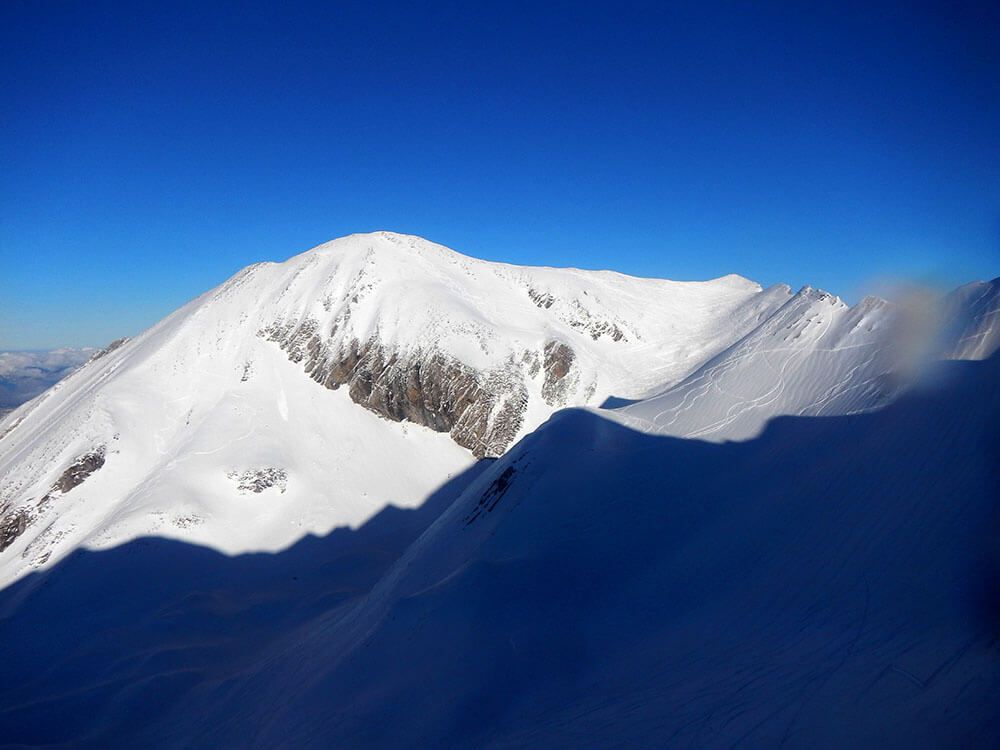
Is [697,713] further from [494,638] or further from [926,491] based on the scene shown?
[926,491]

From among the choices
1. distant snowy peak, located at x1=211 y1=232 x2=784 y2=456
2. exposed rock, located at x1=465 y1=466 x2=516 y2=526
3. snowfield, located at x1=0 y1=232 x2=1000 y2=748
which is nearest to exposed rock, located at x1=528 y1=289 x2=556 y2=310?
distant snowy peak, located at x1=211 y1=232 x2=784 y2=456

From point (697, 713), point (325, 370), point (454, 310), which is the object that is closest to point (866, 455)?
point (697, 713)

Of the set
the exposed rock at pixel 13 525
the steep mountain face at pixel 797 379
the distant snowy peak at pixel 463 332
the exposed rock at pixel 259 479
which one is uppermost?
the distant snowy peak at pixel 463 332

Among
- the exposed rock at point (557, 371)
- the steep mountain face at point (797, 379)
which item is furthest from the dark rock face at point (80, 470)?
the steep mountain face at point (797, 379)

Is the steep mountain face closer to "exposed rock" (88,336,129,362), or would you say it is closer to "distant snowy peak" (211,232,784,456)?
"distant snowy peak" (211,232,784,456)

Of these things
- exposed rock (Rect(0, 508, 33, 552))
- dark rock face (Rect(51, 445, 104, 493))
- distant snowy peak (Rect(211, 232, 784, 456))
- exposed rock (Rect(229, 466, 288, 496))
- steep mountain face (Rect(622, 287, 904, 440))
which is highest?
distant snowy peak (Rect(211, 232, 784, 456))

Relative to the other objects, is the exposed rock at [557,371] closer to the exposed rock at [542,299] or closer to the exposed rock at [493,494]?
the exposed rock at [542,299]
